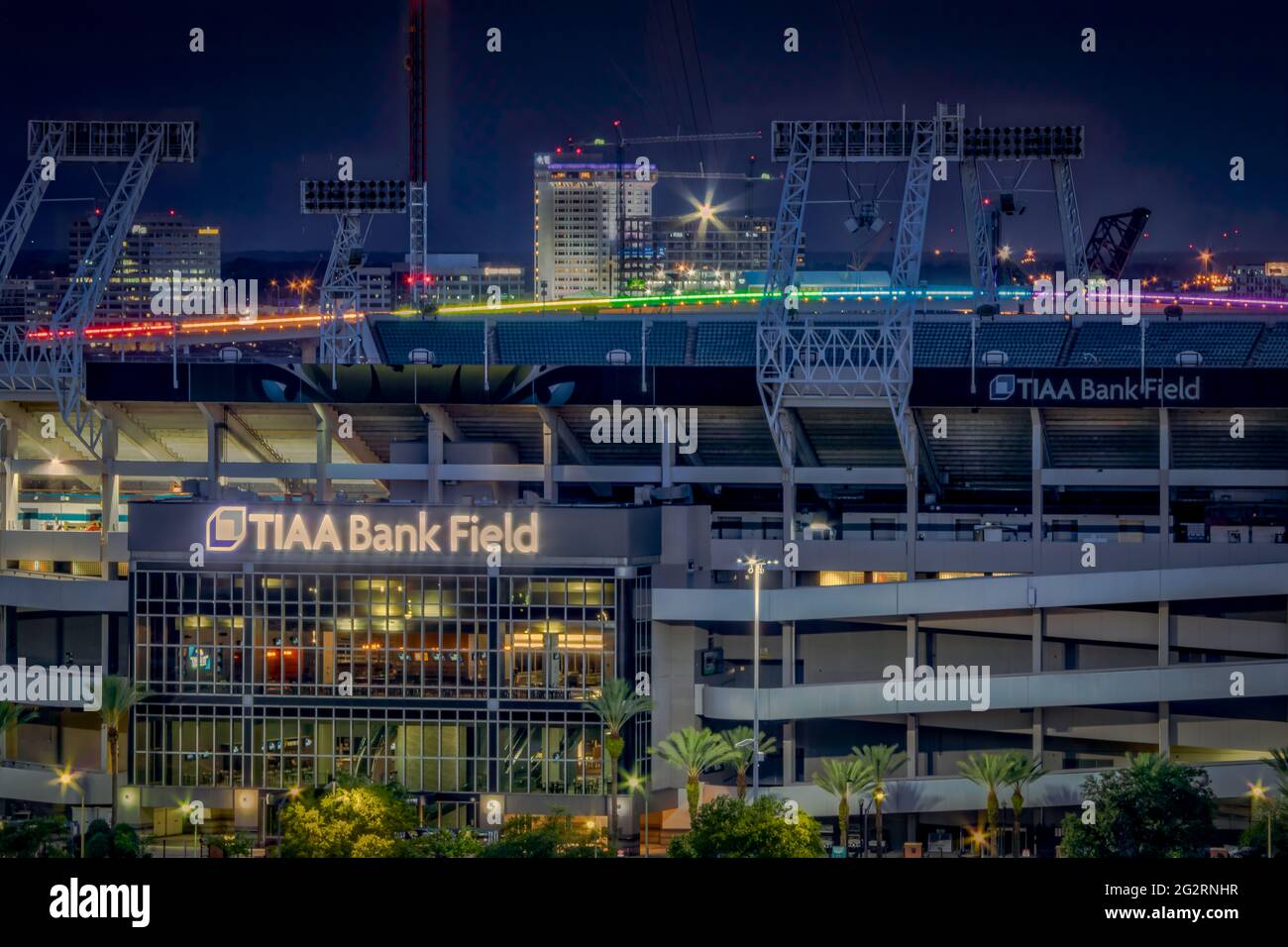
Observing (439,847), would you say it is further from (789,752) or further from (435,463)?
(435,463)

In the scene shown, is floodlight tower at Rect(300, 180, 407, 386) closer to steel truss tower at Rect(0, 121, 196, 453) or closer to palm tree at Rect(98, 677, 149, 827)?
steel truss tower at Rect(0, 121, 196, 453)

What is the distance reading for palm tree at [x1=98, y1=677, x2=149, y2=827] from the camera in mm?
44906

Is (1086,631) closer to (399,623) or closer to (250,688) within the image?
(399,623)

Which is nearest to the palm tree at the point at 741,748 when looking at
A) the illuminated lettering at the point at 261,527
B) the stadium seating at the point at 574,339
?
the illuminated lettering at the point at 261,527

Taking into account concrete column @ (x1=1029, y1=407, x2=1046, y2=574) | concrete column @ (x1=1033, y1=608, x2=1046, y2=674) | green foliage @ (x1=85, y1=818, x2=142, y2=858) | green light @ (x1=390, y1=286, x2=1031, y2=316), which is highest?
green light @ (x1=390, y1=286, x2=1031, y2=316)

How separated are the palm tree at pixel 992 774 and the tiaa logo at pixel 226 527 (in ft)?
67.4

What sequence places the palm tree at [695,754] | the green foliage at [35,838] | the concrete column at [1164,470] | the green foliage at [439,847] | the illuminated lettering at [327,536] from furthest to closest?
1. the concrete column at [1164,470]
2. the illuminated lettering at [327,536]
3. the palm tree at [695,754]
4. the green foliage at [35,838]
5. the green foliage at [439,847]

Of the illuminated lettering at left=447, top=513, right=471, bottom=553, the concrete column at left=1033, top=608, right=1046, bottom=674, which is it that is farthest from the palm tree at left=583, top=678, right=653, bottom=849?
the concrete column at left=1033, top=608, right=1046, bottom=674

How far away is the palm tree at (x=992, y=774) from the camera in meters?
41.6

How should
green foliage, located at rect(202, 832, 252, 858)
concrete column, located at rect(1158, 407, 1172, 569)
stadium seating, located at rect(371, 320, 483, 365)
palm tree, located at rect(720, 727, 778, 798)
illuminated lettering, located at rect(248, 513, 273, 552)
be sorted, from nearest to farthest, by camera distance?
green foliage, located at rect(202, 832, 252, 858), palm tree, located at rect(720, 727, 778, 798), illuminated lettering, located at rect(248, 513, 273, 552), concrete column, located at rect(1158, 407, 1172, 569), stadium seating, located at rect(371, 320, 483, 365)

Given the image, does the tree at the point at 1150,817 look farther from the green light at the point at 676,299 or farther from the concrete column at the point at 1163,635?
the green light at the point at 676,299

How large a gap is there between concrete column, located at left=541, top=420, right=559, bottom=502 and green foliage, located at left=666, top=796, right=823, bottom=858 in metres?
21.4
